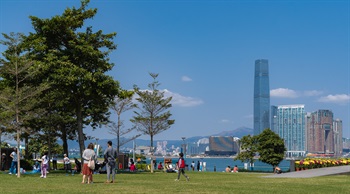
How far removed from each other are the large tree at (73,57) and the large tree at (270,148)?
94.9ft

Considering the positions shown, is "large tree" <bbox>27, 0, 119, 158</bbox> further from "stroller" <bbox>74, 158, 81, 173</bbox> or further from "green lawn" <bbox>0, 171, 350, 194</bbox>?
"green lawn" <bbox>0, 171, 350, 194</bbox>


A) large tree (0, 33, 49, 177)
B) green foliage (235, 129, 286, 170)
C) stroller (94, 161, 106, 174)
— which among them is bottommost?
stroller (94, 161, 106, 174)

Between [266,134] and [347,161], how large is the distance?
64.5ft

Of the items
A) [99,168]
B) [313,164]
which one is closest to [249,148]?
[313,164]

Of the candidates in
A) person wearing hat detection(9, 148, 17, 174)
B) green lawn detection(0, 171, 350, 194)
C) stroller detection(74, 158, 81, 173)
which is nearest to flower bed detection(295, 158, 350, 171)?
green lawn detection(0, 171, 350, 194)

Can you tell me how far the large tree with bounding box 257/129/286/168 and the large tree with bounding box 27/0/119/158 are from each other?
28927 mm

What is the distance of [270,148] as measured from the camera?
67000 millimetres

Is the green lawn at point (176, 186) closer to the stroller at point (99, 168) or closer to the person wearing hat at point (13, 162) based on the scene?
the person wearing hat at point (13, 162)

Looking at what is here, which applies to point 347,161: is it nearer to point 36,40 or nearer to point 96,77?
point 96,77

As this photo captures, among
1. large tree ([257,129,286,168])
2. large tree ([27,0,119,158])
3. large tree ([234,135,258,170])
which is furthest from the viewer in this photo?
large tree ([234,135,258,170])

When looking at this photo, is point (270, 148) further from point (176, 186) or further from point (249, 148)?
point (176, 186)

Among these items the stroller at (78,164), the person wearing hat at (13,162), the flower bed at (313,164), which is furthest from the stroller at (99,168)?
the flower bed at (313,164)

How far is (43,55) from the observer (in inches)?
1633

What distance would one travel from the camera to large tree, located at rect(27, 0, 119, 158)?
40281mm
